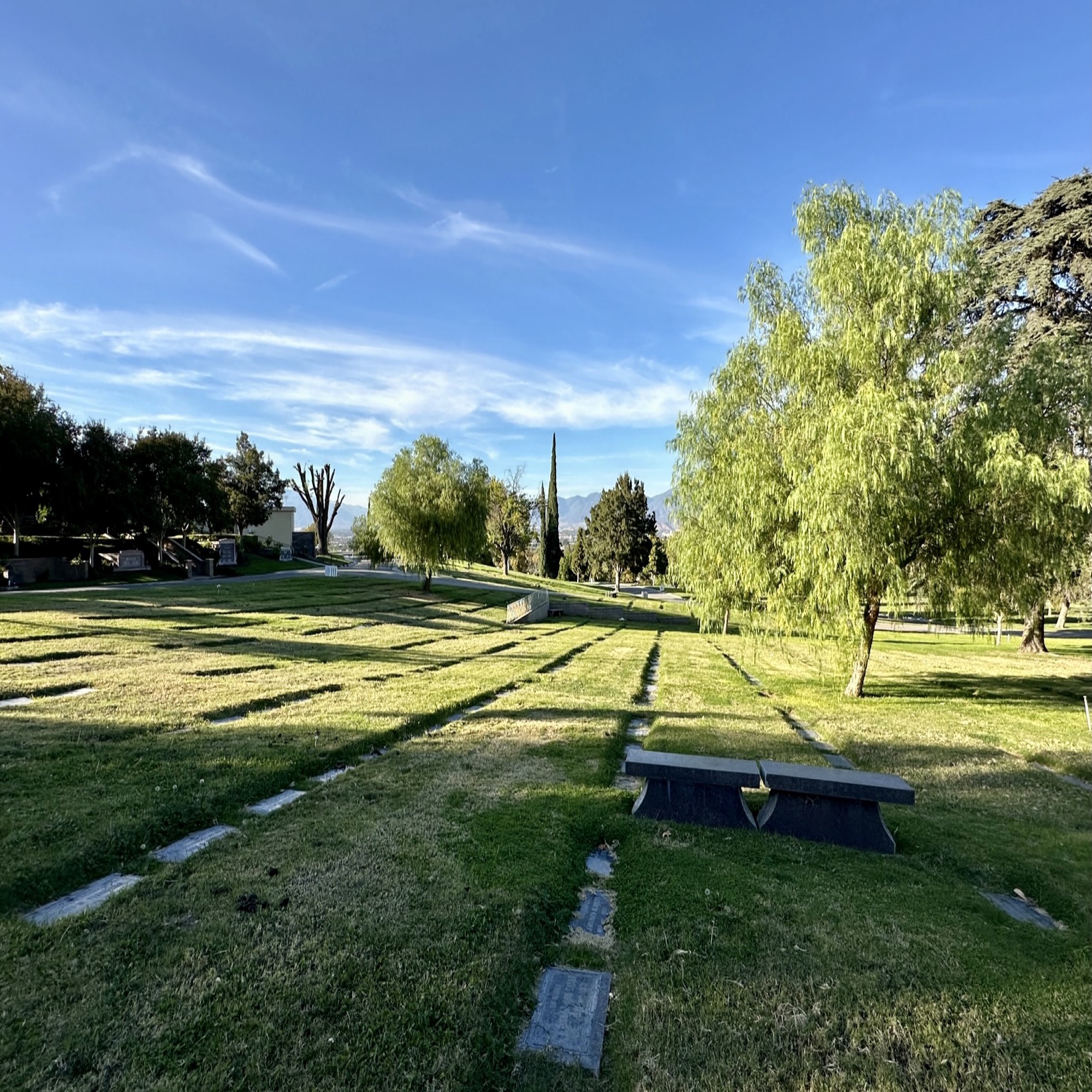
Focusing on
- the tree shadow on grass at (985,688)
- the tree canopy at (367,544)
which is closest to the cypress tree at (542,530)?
the tree canopy at (367,544)

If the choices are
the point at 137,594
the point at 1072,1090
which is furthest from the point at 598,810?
the point at 137,594

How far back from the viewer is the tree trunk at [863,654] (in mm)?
10984

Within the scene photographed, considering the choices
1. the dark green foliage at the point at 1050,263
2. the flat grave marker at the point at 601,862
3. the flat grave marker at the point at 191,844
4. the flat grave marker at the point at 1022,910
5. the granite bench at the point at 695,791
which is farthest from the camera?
the dark green foliage at the point at 1050,263

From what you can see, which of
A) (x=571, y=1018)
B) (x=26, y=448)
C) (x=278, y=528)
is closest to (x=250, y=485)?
(x=278, y=528)

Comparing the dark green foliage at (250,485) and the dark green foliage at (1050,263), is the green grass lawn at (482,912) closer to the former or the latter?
the dark green foliage at (1050,263)

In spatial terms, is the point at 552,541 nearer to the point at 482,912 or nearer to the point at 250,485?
the point at 250,485

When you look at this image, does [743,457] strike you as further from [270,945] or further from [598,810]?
[270,945]

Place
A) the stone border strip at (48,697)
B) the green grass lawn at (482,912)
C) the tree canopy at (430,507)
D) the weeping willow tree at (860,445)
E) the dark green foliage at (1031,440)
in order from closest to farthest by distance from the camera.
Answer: the green grass lawn at (482,912), the stone border strip at (48,697), the weeping willow tree at (860,445), the dark green foliage at (1031,440), the tree canopy at (430,507)

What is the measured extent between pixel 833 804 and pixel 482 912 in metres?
3.04

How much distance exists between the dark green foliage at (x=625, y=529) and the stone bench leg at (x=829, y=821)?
3908 centimetres

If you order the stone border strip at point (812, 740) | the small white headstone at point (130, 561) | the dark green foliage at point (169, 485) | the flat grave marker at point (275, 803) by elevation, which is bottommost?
the stone border strip at point (812, 740)

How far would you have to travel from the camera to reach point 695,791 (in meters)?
4.90

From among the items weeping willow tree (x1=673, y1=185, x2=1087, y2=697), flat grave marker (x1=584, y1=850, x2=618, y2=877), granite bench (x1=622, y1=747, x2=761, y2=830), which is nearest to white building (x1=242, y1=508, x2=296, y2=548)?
weeping willow tree (x1=673, y1=185, x2=1087, y2=697)

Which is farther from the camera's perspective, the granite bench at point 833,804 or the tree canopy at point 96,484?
the tree canopy at point 96,484
